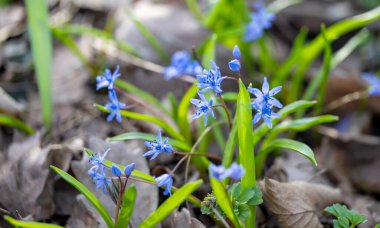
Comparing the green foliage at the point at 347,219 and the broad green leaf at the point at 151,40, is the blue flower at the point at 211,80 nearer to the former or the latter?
the green foliage at the point at 347,219

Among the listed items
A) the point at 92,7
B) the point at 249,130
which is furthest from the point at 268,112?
the point at 92,7

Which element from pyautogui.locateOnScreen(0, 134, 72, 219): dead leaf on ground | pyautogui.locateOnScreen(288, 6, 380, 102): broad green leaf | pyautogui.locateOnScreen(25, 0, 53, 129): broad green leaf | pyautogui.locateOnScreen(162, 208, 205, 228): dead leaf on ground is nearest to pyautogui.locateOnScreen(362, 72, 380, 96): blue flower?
pyautogui.locateOnScreen(288, 6, 380, 102): broad green leaf

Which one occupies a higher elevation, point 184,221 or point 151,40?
point 151,40

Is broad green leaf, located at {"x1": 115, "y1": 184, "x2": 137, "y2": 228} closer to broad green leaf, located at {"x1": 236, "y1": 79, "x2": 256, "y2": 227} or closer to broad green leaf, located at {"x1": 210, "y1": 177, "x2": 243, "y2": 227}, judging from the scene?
broad green leaf, located at {"x1": 210, "y1": 177, "x2": 243, "y2": 227}

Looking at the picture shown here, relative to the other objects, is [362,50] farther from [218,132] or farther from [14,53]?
[14,53]

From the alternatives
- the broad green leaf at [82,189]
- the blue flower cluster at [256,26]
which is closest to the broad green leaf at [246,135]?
the broad green leaf at [82,189]

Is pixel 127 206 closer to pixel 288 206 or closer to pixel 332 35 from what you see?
pixel 288 206

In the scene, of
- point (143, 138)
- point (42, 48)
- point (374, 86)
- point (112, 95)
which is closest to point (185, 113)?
point (143, 138)
